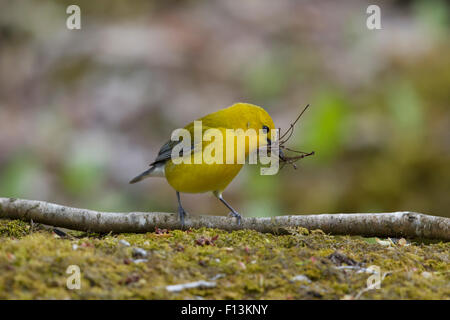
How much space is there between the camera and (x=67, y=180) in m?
8.09

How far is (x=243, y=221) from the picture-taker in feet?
12.4

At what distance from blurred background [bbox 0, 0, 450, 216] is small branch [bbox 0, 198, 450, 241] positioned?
3.19 metres

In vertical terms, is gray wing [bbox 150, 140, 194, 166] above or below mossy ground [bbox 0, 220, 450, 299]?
above

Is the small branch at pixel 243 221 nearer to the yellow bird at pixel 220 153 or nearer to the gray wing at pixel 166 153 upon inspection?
the yellow bird at pixel 220 153

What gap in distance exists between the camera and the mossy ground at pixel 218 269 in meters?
2.41

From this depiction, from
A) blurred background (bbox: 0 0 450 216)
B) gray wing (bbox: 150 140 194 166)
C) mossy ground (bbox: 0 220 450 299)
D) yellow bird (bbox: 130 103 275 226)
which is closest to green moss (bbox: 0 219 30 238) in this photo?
mossy ground (bbox: 0 220 450 299)

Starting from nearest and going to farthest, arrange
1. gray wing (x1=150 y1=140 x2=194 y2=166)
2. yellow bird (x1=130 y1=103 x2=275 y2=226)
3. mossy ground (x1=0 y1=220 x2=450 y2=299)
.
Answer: mossy ground (x1=0 y1=220 x2=450 y2=299)
yellow bird (x1=130 y1=103 x2=275 y2=226)
gray wing (x1=150 y1=140 x2=194 y2=166)

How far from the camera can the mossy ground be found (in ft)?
7.90

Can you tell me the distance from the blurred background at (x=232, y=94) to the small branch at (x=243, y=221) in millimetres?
3194

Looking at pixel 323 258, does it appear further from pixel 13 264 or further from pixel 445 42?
pixel 445 42

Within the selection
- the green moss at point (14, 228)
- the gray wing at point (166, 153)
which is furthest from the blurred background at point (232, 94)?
the green moss at point (14, 228)

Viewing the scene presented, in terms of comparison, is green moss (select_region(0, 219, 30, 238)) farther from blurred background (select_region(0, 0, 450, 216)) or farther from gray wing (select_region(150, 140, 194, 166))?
blurred background (select_region(0, 0, 450, 216))

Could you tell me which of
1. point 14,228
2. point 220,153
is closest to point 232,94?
point 220,153
